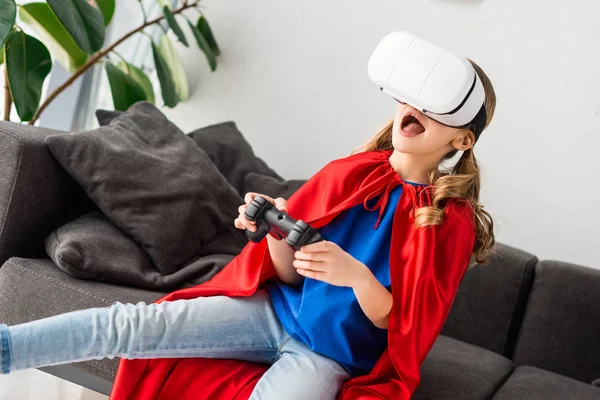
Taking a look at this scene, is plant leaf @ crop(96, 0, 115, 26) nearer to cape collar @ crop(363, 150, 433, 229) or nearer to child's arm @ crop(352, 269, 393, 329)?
cape collar @ crop(363, 150, 433, 229)

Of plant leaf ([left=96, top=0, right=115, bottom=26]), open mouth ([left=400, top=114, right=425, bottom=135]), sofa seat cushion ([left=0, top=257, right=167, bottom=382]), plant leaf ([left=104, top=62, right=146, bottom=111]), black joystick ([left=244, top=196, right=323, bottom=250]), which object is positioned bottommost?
sofa seat cushion ([left=0, top=257, right=167, bottom=382])

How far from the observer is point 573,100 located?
2471 mm

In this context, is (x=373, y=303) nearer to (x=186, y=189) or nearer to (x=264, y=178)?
(x=186, y=189)

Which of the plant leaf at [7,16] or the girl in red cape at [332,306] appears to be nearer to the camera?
the girl in red cape at [332,306]

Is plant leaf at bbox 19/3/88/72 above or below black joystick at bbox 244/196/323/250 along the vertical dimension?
above

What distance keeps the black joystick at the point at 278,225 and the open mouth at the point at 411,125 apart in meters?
0.36

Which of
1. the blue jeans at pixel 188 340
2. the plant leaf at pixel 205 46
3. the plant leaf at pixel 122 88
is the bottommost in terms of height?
the blue jeans at pixel 188 340

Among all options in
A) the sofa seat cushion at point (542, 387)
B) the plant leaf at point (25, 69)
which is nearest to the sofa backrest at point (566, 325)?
the sofa seat cushion at point (542, 387)

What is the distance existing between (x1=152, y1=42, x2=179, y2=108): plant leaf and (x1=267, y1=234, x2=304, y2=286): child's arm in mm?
1340

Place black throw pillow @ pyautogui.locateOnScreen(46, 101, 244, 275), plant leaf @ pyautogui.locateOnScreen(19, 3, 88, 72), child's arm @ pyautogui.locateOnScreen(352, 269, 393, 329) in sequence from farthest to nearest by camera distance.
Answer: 1. plant leaf @ pyautogui.locateOnScreen(19, 3, 88, 72)
2. black throw pillow @ pyautogui.locateOnScreen(46, 101, 244, 275)
3. child's arm @ pyautogui.locateOnScreen(352, 269, 393, 329)

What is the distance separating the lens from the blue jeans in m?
1.36


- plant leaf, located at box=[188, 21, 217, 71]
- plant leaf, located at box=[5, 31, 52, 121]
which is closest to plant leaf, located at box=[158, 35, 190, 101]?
plant leaf, located at box=[188, 21, 217, 71]

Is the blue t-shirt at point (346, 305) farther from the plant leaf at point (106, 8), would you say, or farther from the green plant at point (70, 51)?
the plant leaf at point (106, 8)

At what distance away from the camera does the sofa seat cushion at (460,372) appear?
1782 mm
